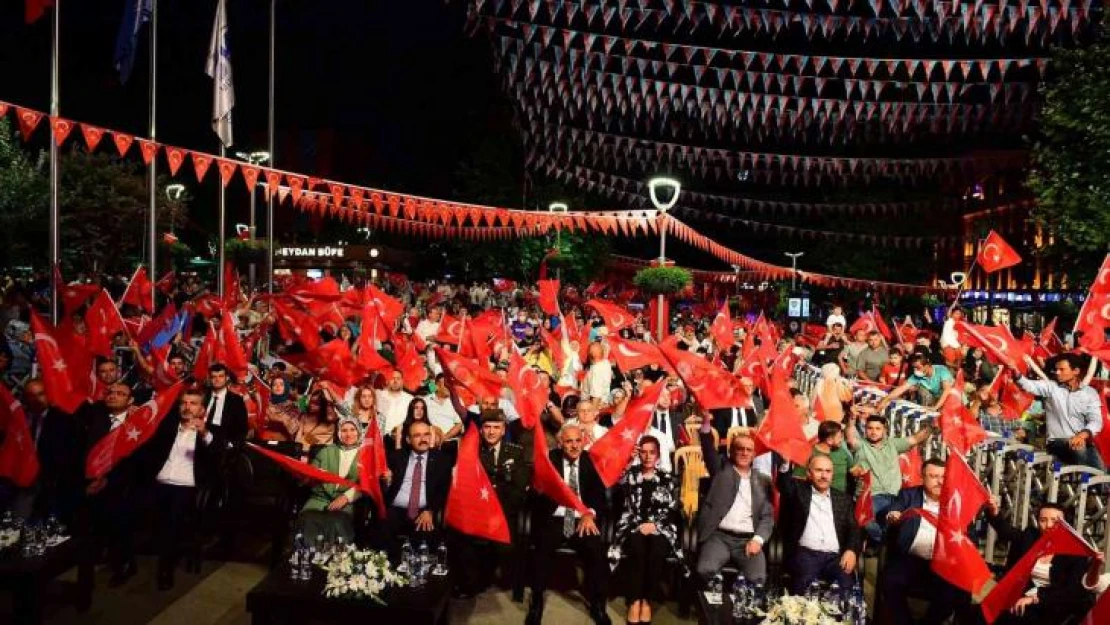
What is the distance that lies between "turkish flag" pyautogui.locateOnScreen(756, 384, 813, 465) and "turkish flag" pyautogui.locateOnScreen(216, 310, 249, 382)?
6671 millimetres

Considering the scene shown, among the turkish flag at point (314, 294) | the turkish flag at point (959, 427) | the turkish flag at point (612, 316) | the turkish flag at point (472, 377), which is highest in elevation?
the turkish flag at point (314, 294)

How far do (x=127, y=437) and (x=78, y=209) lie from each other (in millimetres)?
36507

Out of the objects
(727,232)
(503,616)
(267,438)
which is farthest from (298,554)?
(727,232)

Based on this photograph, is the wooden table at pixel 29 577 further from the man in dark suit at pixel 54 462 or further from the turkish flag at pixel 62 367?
the turkish flag at pixel 62 367

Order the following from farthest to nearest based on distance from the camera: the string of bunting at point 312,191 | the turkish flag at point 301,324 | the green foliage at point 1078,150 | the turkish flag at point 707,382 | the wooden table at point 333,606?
the green foliage at point 1078,150 < the turkish flag at point 301,324 < the string of bunting at point 312,191 < the turkish flag at point 707,382 < the wooden table at point 333,606

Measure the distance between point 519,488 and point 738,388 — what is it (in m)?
3.16

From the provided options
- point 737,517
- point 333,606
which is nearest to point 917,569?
point 737,517

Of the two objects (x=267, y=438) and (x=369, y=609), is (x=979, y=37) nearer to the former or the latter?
(x=267, y=438)

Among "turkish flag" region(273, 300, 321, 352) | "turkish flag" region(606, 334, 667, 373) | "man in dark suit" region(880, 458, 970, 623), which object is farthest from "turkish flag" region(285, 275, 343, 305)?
"man in dark suit" region(880, 458, 970, 623)

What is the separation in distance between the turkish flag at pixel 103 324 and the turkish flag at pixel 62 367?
2.35 metres

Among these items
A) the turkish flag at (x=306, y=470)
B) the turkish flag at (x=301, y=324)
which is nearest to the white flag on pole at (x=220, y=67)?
the turkish flag at (x=301, y=324)

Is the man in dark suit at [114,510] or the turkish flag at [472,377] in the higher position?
the turkish flag at [472,377]

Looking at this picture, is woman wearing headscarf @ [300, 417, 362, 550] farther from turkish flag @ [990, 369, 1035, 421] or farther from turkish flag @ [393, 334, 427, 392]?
turkish flag @ [990, 369, 1035, 421]

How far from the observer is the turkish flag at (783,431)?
765 centimetres
